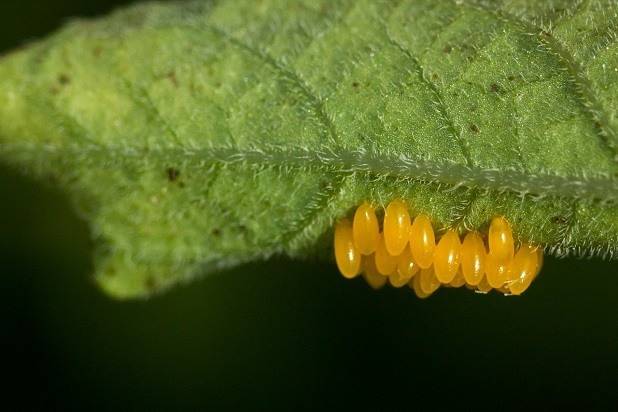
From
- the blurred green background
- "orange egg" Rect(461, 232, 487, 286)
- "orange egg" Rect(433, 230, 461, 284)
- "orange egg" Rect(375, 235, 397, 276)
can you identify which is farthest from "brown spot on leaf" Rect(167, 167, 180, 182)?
the blurred green background

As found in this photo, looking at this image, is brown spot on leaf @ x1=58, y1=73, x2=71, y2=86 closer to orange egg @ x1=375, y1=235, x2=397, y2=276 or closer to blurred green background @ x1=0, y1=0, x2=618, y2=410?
orange egg @ x1=375, y1=235, x2=397, y2=276

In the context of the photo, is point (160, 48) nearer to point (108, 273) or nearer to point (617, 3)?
point (108, 273)

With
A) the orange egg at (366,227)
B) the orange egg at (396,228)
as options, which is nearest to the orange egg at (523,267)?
the orange egg at (396,228)

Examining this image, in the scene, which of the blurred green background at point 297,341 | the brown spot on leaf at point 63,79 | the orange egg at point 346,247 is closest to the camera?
the orange egg at point 346,247

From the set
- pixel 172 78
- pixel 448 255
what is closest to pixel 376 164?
pixel 448 255

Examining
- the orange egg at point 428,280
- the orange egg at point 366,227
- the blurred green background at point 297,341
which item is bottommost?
the blurred green background at point 297,341

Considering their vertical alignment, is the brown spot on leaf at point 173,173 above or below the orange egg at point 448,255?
below

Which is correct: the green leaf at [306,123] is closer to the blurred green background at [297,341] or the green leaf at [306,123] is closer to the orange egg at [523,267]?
the orange egg at [523,267]
